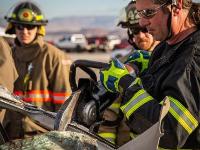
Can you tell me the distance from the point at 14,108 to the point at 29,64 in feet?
8.72

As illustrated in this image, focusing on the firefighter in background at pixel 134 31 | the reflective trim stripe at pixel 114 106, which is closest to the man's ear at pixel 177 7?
the reflective trim stripe at pixel 114 106

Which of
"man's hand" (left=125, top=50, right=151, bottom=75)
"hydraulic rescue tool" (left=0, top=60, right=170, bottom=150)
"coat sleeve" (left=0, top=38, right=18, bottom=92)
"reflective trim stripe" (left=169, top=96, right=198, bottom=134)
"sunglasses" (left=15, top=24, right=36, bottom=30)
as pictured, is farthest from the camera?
"sunglasses" (left=15, top=24, right=36, bottom=30)

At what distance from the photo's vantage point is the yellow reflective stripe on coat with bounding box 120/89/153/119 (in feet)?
7.23

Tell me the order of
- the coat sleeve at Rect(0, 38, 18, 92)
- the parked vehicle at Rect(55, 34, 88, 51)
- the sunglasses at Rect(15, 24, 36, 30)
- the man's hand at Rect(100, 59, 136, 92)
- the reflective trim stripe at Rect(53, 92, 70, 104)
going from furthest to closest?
the parked vehicle at Rect(55, 34, 88, 51) → the sunglasses at Rect(15, 24, 36, 30) → the reflective trim stripe at Rect(53, 92, 70, 104) → the coat sleeve at Rect(0, 38, 18, 92) → the man's hand at Rect(100, 59, 136, 92)

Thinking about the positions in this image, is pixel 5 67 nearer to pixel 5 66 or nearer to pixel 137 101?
pixel 5 66

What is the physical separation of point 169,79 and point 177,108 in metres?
0.15

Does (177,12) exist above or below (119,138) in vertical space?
above

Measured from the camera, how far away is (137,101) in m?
2.21

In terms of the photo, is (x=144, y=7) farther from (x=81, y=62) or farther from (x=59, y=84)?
(x=59, y=84)

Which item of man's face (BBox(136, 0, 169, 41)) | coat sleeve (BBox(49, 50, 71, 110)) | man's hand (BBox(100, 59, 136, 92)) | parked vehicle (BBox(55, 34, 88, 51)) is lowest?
parked vehicle (BBox(55, 34, 88, 51))

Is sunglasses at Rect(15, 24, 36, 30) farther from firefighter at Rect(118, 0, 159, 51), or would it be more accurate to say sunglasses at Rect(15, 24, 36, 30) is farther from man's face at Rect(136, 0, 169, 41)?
man's face at Rect(136, 0, 169, 41)

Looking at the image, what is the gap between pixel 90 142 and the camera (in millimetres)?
1926

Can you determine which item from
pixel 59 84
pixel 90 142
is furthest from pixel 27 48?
pixel 90 142

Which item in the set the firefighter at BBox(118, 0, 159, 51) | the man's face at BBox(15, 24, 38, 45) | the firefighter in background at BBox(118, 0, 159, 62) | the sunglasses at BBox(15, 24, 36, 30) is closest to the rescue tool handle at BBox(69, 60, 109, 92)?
the firefighter in background at BBox(118, 0, 159, 62)
